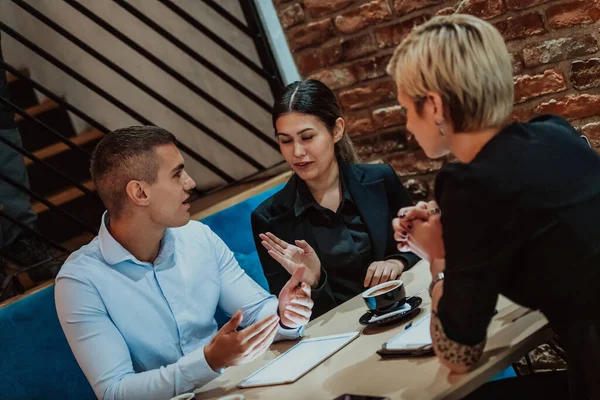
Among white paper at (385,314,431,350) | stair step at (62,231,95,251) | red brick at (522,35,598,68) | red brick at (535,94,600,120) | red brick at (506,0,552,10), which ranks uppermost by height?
red brick at (506,0,552,10)

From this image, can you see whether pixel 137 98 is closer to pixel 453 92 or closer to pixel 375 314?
pixel 375 314

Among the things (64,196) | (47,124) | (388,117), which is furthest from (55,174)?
(388,117)

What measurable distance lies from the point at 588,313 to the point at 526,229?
196 mm

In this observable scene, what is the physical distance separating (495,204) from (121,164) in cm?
132

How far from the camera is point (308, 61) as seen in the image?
3342 millimetres

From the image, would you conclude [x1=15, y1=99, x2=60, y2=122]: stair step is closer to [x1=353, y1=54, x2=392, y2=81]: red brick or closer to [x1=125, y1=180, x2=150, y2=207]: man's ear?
[x1=353, y1=54, x2=392, y2=81]: red brick

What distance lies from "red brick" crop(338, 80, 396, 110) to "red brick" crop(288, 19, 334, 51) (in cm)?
25

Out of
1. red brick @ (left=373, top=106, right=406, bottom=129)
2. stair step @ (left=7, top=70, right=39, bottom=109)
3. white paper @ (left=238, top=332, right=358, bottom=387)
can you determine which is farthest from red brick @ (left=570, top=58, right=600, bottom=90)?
stair step @ (left=7, top=70, right=39, bottom=109)

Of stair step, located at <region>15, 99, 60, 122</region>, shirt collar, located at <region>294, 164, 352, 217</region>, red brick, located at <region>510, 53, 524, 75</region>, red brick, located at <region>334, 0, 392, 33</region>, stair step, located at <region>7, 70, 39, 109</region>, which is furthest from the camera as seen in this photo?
stair step, located at <region>7, 70, 39, 109</region>

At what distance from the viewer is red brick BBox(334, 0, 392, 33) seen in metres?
3.00

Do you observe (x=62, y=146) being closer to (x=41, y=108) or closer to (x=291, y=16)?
(x=41, y=108)

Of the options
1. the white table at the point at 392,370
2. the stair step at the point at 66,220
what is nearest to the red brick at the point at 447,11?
the white table at the point at 392,370

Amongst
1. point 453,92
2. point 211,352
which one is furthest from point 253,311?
point 453,92

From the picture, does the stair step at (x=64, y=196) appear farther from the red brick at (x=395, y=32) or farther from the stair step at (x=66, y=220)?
the red brick at (x=395, y=32)
